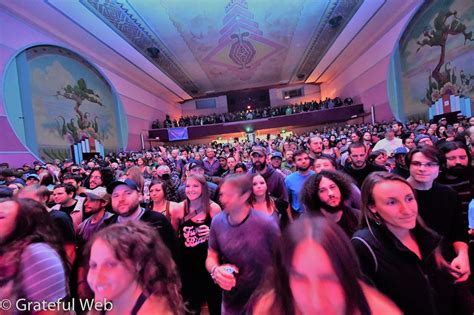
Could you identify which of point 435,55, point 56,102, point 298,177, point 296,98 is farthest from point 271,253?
point 296,98

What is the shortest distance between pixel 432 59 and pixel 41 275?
13.9 meters

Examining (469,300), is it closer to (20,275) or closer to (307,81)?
(20,275)

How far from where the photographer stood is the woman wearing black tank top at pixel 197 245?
2475mm

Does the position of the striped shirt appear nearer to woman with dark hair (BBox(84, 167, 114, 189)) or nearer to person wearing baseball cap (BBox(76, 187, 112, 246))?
person wearing baseball cap (BBox(76, 187, 112, 246))

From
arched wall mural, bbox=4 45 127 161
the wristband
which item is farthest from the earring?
arched wall mural, bbox=4 45 127 161

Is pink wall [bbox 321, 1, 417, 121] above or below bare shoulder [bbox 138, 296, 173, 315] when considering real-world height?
above

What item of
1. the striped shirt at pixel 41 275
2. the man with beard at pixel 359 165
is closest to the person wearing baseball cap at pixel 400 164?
the man with beard at pixel 359 165

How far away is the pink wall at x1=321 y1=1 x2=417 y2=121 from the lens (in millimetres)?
11859

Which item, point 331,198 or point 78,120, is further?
point 78,120

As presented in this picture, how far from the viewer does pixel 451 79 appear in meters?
9.78

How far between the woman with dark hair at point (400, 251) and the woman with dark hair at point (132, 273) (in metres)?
0.97

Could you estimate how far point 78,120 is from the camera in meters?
11.4

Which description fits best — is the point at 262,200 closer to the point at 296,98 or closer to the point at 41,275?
the point at 41,275

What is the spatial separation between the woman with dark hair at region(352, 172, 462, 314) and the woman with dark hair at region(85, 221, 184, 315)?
38.0 inches
